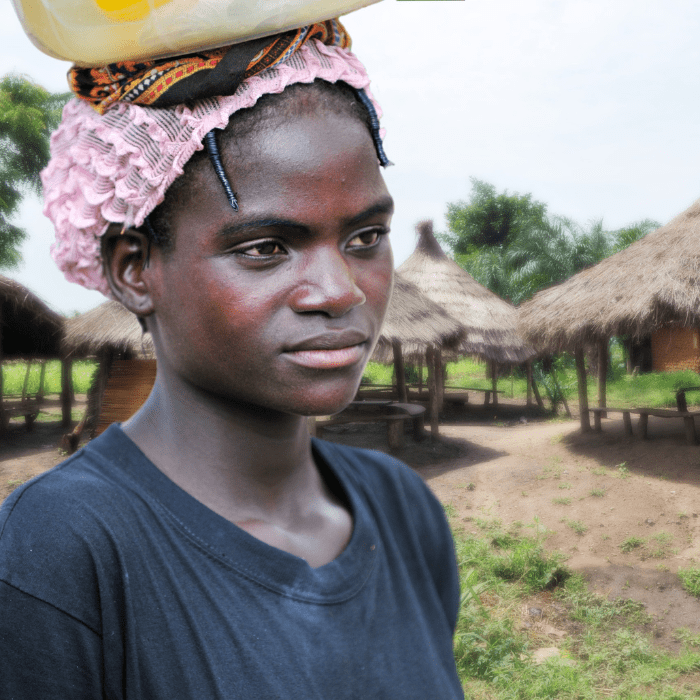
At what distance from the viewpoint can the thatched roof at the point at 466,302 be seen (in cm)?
1561

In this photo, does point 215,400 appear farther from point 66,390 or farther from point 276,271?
point 66,390

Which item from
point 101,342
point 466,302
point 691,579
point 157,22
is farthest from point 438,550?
point 466,302

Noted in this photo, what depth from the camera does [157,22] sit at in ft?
2.61

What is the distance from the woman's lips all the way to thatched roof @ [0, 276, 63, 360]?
1134 cm

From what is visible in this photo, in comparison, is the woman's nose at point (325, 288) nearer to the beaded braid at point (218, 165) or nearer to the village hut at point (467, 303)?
the beaded braid at point (218, 165)

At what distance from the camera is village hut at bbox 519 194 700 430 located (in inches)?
383

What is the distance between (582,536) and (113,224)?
22.8ft

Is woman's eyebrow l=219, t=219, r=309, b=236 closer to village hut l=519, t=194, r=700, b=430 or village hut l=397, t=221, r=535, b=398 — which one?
village hut l=519, t=194, r=700, b=430

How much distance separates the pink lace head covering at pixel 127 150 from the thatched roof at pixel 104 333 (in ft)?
27.2

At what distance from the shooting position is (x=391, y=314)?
1062 cm

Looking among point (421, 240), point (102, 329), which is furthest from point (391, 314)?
point (421, 240)

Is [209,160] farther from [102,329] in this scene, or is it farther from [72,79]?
[102,329]

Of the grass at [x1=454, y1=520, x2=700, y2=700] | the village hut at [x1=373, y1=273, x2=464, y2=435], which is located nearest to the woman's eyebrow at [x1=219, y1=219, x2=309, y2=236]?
the grass at [x1=454, y1=520, x2=700, y2=700]

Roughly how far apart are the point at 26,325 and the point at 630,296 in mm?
10939
